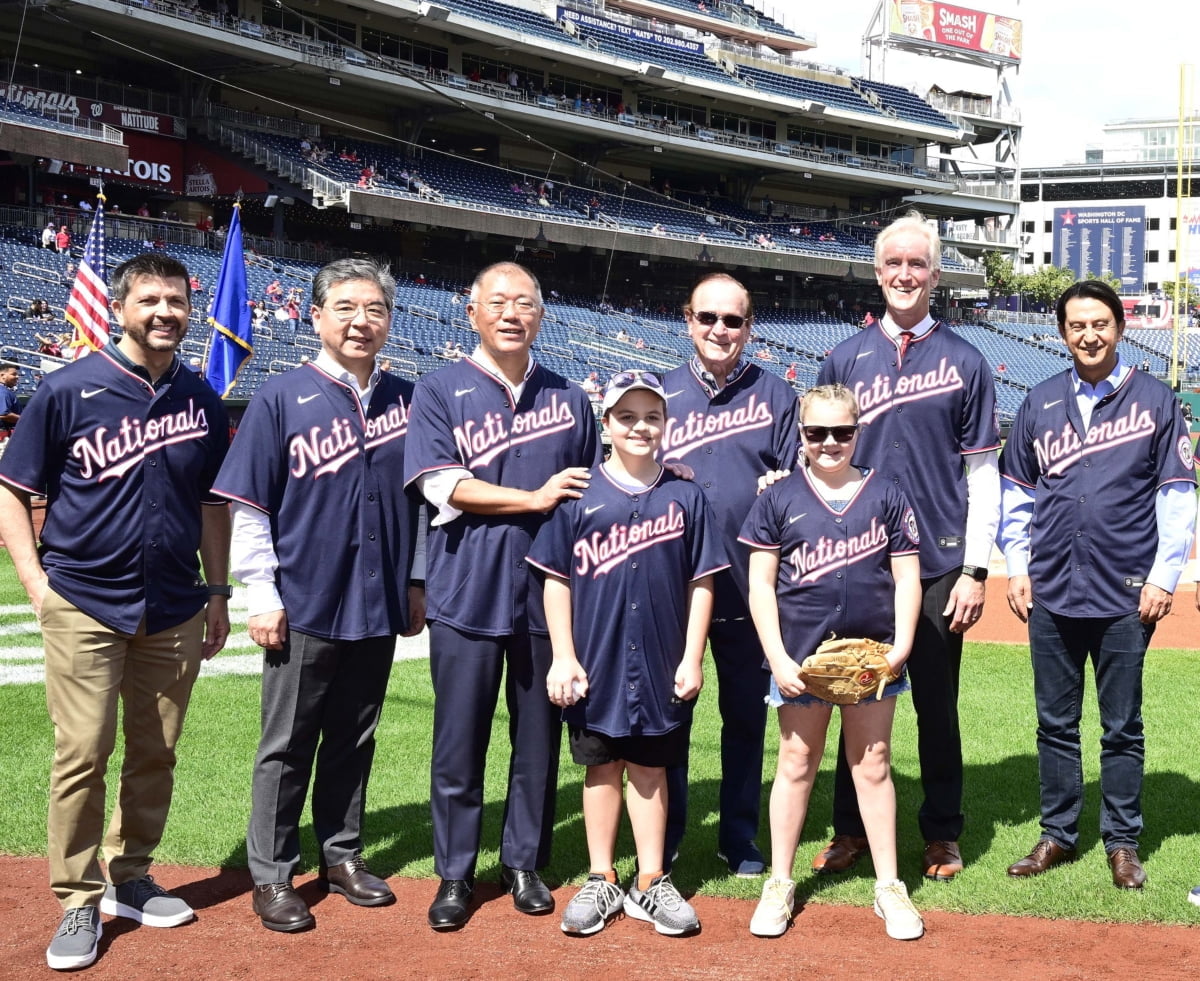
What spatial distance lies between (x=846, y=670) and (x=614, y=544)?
2.99ft

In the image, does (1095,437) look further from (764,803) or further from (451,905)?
(451,905)

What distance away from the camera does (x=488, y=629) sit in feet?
14.7

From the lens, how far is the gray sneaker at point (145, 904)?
450 cm

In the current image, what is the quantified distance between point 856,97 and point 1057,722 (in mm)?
46491

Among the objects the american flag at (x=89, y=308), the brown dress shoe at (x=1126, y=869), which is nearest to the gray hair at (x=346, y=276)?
the brown dress shoe at (x=1126, y=869)

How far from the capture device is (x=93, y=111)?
29609mm

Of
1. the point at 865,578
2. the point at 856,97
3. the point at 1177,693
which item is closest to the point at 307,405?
the point at 865,578

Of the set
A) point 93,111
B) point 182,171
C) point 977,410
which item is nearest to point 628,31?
point 182,171

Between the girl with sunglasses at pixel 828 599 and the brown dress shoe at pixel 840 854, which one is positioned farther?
the brown dress shoe at pixel 840 854

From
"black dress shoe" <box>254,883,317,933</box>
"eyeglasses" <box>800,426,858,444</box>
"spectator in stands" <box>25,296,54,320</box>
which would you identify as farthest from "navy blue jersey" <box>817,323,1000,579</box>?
"spectator in stands" <box>25,296,54,320</box>

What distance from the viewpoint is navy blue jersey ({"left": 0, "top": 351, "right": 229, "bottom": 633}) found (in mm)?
4285

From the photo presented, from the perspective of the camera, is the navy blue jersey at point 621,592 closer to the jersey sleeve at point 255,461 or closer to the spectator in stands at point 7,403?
the jersey sleeve at point 255,461

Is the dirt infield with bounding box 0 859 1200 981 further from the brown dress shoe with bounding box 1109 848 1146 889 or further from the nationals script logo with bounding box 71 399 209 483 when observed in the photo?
the nationals script logo with bounding box 71 399 209 483

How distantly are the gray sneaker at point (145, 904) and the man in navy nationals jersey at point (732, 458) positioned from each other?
5.97 feet
